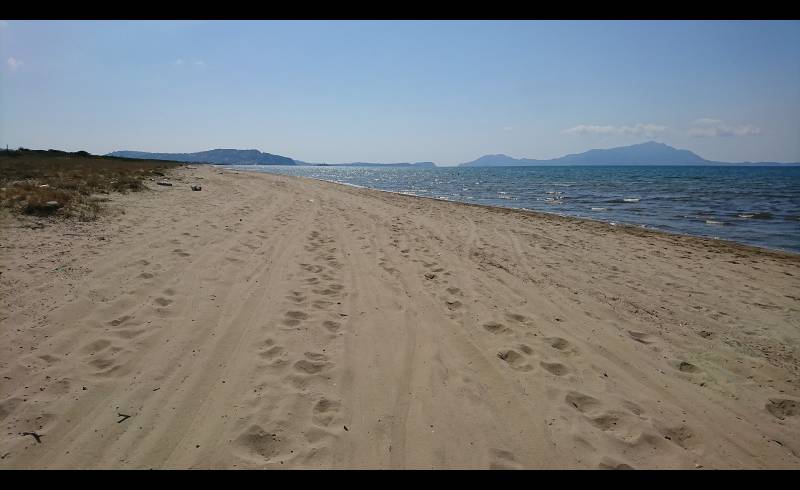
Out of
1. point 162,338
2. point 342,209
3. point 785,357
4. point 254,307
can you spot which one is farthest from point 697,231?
point 162,338

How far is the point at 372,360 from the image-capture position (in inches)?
147

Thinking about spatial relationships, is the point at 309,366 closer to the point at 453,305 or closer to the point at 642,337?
the point at 453,305

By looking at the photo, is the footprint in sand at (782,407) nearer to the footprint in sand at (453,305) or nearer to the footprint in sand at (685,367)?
the footprint in sand at (685,367)

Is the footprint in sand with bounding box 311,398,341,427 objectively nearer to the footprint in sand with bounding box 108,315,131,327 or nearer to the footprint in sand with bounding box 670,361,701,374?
the footprint in sand with bounding box 108,315,131,327

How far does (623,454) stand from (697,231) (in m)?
15.3

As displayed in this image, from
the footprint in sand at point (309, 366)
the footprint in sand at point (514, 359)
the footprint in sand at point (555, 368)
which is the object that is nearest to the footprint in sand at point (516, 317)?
the footprint in sand at point (514, 359)

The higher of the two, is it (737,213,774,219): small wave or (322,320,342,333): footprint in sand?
(737,213,774,219): small wave

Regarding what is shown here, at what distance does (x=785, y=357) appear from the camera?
168 inches

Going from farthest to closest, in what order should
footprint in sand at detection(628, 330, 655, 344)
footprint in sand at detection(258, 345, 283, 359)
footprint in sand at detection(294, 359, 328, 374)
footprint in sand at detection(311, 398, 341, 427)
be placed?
footprint in sand at detection(628, 330, 655, 344)
footprint in sand at detection(258, 345, 283, 359)
footprint in sand at detection(294, 359, 328, 374)
footprint in sand at detection(311, 398, 341, 427)

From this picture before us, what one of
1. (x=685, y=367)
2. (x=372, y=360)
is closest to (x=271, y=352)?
(x=372, y=360)

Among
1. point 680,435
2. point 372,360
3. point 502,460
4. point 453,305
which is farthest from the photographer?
point 453,305

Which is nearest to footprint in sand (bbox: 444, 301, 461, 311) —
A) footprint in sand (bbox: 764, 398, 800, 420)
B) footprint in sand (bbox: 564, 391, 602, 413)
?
footprint in sand (bbox: 564, 391, 602, 413)

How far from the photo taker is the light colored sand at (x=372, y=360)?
262 cm

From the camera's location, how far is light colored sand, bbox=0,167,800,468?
8.60 feet
